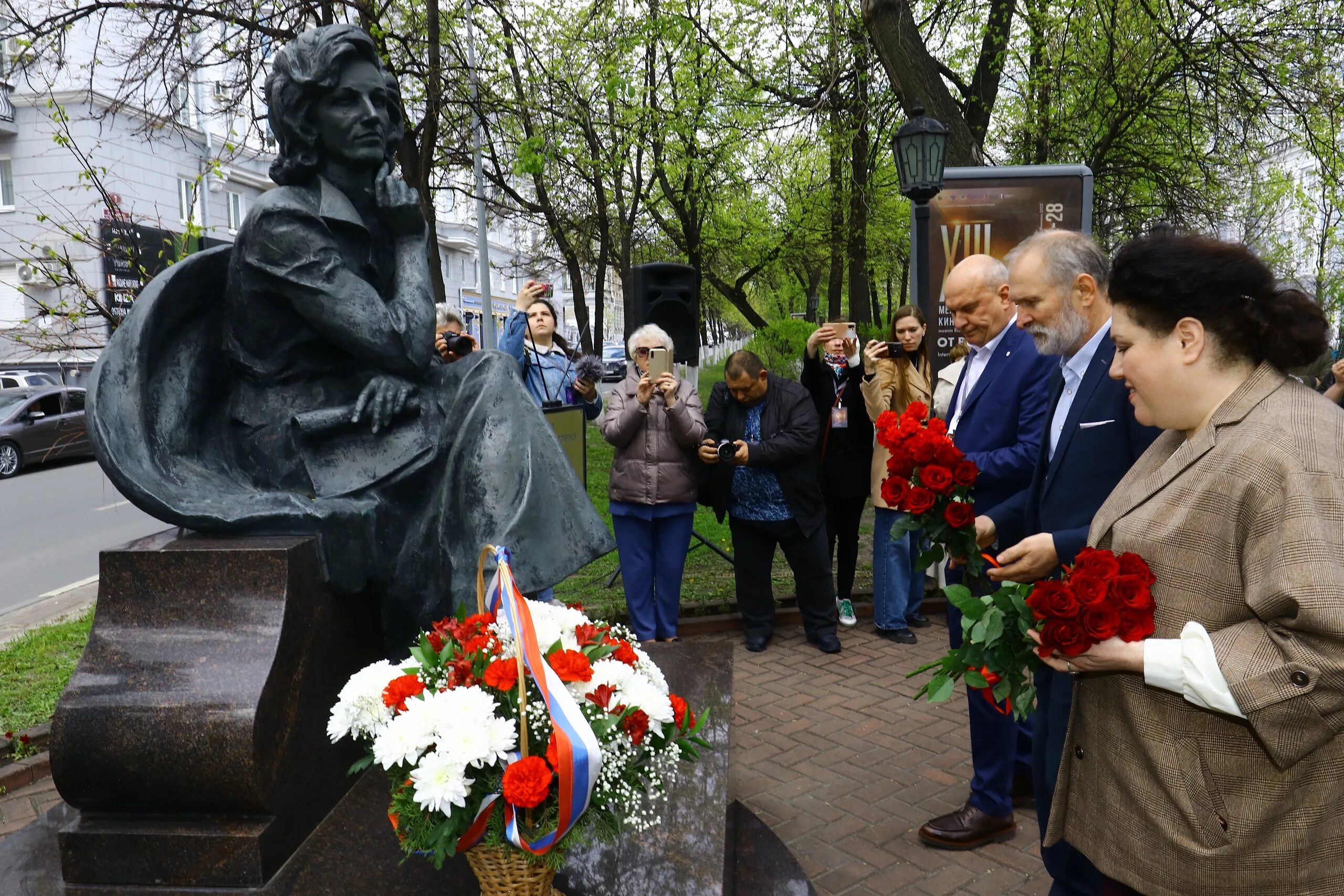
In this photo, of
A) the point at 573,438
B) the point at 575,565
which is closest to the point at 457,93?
the point at 573,438

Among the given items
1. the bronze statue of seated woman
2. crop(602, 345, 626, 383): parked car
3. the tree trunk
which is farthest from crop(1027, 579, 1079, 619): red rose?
crop(602, 345, 626, 383): parked car

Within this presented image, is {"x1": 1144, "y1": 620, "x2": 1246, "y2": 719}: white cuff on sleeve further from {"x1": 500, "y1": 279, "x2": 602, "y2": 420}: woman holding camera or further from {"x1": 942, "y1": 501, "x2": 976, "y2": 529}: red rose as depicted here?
{"x1": 500, "y1": 279, "x2": 602, "y2": 420}: woman holding camera

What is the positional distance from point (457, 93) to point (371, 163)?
7.85m

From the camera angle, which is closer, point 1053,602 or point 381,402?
point 1053,602

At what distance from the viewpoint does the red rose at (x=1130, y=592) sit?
1.78m

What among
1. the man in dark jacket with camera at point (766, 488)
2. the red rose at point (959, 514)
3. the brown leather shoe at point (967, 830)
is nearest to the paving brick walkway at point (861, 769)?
the brown leather shoe at point (967, 830)

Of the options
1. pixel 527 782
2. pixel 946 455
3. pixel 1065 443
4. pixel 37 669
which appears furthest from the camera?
pixel 37 669

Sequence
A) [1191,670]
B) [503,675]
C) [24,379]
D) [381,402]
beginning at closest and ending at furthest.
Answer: [1191,670], [503,675], [381,402], [24,379]

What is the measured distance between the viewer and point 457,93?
35.1ft

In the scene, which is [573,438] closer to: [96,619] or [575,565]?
[575,565]

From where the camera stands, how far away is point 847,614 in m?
6.64

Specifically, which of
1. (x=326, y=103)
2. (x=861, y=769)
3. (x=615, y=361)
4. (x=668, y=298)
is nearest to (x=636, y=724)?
(x=326, y=103)

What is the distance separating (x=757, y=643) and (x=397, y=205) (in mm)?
3533

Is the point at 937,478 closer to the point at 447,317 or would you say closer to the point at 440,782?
the point at 440,782
